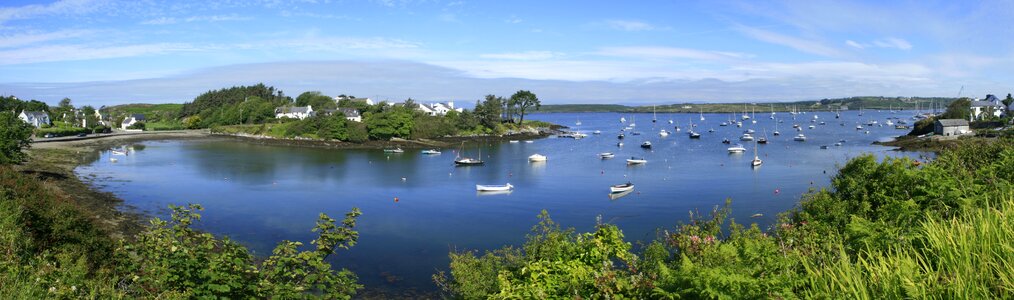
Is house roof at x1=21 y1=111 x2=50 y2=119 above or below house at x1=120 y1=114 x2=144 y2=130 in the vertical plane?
above

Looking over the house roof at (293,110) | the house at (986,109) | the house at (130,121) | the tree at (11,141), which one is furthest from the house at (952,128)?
the house at (130,121)

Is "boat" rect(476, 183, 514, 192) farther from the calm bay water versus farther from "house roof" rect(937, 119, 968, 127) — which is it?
"house roof" rect(937, 119, 968, 127)

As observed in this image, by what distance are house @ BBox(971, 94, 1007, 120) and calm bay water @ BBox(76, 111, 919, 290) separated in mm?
39432

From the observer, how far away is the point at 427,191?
142 ft

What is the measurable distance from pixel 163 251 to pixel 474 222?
79.8 ft

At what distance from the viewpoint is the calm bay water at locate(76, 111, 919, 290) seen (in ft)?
94.1

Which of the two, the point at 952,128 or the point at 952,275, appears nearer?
the point at 952,275

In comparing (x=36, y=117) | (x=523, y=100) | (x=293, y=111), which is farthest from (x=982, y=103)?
(x=36, y=117)

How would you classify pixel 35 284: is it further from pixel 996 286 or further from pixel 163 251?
pixel 996 286

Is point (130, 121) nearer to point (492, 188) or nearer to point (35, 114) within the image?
point (35, 114)

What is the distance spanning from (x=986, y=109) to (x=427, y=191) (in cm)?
10255

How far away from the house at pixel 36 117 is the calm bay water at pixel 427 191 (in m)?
38.9

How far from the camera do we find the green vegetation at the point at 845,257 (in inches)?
169

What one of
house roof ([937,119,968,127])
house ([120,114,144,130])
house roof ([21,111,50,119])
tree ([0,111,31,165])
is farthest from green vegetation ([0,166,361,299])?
house ([120,114,144,130])
